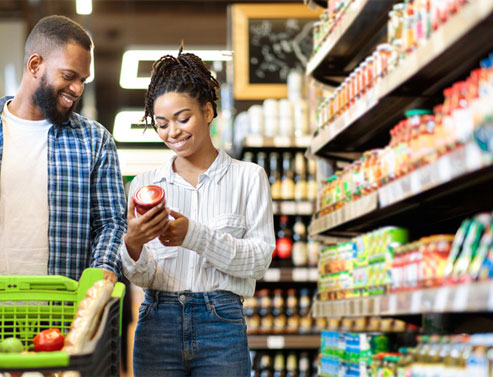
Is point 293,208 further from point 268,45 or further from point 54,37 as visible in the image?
point 54,37

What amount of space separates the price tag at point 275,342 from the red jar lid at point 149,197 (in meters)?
3.56

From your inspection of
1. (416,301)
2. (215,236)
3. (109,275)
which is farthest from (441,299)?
(109,275)

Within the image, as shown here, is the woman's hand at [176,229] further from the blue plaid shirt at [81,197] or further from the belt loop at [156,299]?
the blue plaid shirt at [81,197]

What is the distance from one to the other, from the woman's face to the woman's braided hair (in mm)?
27

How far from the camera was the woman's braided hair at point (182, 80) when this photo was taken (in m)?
2.39

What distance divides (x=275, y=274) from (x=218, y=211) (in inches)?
127

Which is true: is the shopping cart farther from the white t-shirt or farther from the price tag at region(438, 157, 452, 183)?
the price tag at region(438, 157, 452, 183)

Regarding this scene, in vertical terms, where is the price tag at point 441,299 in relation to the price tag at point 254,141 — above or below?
below

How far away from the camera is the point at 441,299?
7.09 ft

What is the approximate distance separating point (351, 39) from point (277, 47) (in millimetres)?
3010

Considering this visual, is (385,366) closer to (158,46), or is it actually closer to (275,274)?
(275,274)

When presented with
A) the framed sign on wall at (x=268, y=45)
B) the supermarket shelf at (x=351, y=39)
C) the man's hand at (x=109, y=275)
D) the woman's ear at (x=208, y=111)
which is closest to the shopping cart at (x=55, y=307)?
the man's hand at (x=109, y=275)

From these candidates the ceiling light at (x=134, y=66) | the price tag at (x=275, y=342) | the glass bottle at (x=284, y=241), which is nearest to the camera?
the price tag at (x=275, y=342)

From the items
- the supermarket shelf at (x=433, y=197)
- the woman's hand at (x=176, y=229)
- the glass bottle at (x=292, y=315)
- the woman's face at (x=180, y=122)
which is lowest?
the glass bottle at (x=292, y=315)
